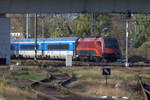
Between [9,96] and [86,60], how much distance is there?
26050mm

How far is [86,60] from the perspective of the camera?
120 feet

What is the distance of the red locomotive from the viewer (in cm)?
3378

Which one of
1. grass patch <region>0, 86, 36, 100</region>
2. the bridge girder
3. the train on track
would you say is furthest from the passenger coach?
grass patch <region>0, 86, 36, 100</region>

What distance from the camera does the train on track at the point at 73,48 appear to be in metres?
34.0

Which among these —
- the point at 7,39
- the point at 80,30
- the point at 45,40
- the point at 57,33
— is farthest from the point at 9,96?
the point at 80,30

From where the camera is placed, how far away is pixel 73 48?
37.1 m

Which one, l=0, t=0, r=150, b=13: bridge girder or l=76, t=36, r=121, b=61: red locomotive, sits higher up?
l=0, t=0, r=150, b=13: bridge girder

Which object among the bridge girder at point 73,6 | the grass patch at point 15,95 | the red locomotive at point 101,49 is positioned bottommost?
the grass patch at point 15,95

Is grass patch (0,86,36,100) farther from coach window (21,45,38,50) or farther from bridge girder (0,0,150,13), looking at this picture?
coach window (21,45,38,50)

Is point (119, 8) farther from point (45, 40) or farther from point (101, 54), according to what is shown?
point (45, 40)

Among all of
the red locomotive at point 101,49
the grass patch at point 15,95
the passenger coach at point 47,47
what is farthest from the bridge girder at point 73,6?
the passenger coach at point 47,47

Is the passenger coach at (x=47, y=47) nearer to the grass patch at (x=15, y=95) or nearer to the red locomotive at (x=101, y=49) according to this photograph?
the red locomotive at (x=101, y=49)

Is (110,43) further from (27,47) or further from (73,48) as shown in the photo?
(27,47)

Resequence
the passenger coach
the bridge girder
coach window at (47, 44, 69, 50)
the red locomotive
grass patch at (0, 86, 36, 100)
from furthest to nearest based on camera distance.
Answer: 1. coach window at (47, 44, 69, 50)
2. the passenger coach
3. the red locomotive
4. the bridge girder
5. grass patch at (0, 86, 36, 100)
